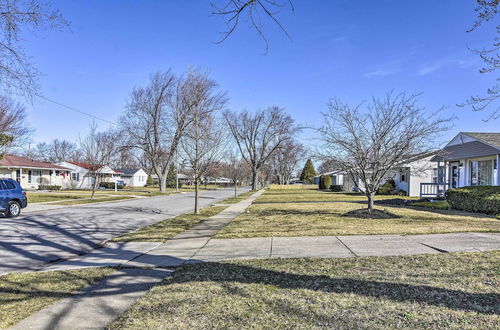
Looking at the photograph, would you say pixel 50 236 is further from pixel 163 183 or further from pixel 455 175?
pixel 163 183

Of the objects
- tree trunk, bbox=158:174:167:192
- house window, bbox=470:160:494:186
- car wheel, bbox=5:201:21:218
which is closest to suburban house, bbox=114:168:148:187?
tree trunk, bbox=158:174:167:192

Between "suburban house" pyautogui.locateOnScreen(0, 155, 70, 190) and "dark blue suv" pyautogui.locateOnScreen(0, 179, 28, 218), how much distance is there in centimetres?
2507

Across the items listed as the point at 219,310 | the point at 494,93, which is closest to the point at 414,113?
the point at 494,93

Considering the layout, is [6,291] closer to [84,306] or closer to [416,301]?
[84,306]

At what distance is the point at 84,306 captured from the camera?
165 inches

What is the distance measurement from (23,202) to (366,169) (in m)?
14.3

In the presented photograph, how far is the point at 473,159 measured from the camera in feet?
66.0

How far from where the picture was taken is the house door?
2194 centimetres

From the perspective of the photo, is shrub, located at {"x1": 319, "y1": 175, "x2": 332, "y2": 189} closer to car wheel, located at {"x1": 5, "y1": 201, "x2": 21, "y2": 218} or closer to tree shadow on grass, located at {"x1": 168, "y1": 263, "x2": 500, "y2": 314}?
car wheel, located at {"x1": 5, "y1": 201, "x2": 21, "y2": 218}

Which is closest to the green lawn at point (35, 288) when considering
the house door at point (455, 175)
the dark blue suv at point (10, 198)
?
the dark blue suv at point (10, 198)

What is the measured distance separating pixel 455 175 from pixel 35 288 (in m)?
24.1

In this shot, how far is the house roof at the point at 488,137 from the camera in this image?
17.7 meters

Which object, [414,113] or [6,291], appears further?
[414,113]

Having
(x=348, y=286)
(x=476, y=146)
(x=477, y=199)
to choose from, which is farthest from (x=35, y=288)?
(x=476, y=146)
